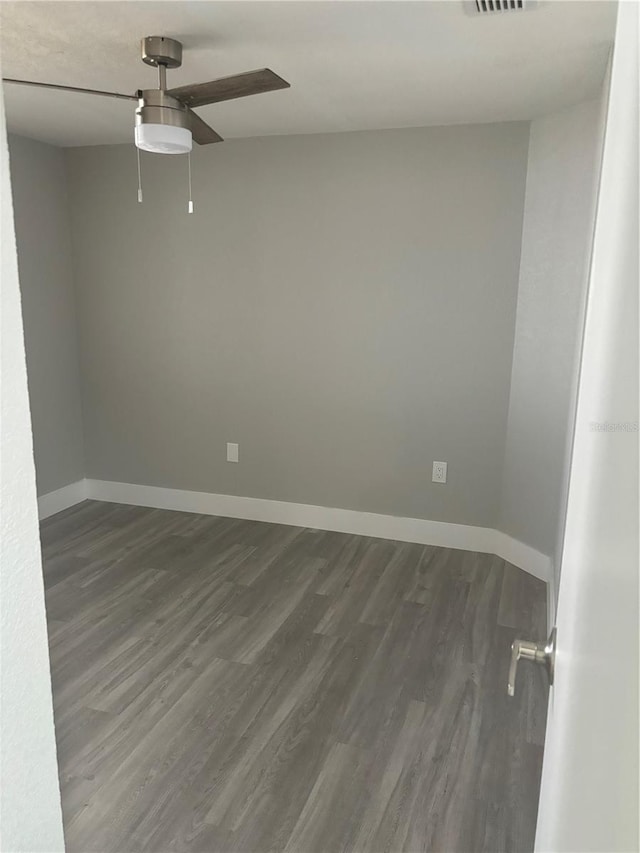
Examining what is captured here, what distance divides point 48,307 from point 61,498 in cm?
125

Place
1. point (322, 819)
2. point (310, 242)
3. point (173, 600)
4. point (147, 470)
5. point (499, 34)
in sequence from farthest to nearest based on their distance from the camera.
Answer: point (147, 470) < point (310, 242) < point (173, 600) < point (499, 34) < point (322, 819)

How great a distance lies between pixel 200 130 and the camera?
238 cm

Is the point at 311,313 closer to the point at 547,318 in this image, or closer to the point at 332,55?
the point at 547,318

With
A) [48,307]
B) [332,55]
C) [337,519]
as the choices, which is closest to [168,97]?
[332,55]

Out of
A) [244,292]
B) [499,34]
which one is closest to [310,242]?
[244,292]

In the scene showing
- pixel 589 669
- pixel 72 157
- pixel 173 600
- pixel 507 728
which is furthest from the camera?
pixel 72 157

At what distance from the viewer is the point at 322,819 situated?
6.07 ft

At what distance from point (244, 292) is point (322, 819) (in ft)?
9.41

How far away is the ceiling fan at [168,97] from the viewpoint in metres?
2.02

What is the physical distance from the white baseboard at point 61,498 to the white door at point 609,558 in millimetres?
3953

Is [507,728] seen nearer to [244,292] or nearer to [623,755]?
[623,755]

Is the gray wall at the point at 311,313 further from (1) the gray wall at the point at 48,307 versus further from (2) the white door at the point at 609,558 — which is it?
(2) the white door at the point at 609,558

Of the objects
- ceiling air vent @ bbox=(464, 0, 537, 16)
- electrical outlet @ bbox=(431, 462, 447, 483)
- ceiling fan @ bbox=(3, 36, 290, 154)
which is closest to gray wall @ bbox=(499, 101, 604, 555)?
electrical outlet @ bbox=(431, 462, 447, 483)

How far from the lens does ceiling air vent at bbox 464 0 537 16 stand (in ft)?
6.02
